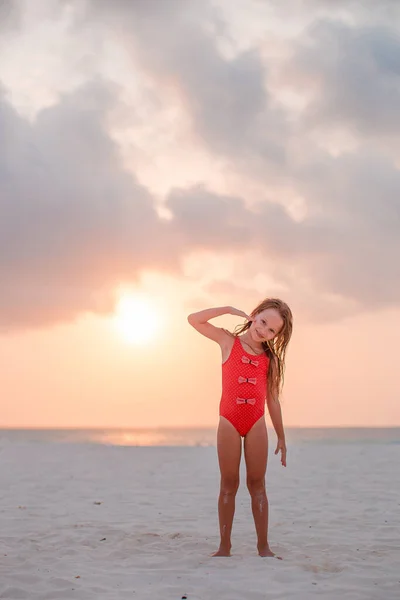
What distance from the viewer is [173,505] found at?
981cm

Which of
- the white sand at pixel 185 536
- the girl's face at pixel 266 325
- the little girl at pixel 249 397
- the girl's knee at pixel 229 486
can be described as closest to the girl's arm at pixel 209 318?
the little girl at pixel 249 397

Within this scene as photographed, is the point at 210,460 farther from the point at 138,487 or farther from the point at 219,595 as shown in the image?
the point at 219,595

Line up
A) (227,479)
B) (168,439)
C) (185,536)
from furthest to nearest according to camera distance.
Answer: (168,439)
(185,536)
(227,479)

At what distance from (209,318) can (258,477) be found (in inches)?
64.1

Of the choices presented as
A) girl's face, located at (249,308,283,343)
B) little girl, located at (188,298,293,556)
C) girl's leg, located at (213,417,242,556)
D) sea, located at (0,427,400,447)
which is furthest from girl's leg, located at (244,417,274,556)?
sea, located at (0,427,400,447)

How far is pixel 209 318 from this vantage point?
644 cm

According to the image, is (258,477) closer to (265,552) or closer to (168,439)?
(265,552)

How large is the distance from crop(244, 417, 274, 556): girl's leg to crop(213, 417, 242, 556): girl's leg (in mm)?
136

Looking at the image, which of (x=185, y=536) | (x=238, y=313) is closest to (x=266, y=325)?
(x=238, y=313)

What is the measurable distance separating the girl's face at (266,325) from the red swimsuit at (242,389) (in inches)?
7.9

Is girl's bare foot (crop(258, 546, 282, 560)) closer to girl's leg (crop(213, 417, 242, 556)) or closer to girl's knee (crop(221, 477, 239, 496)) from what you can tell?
girl's leg (crop(213, 417, 242, 556))

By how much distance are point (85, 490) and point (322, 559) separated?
19.9 ft

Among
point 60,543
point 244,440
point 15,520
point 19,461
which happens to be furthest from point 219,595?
point 19,461

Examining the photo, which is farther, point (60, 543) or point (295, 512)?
point (295, 512)
